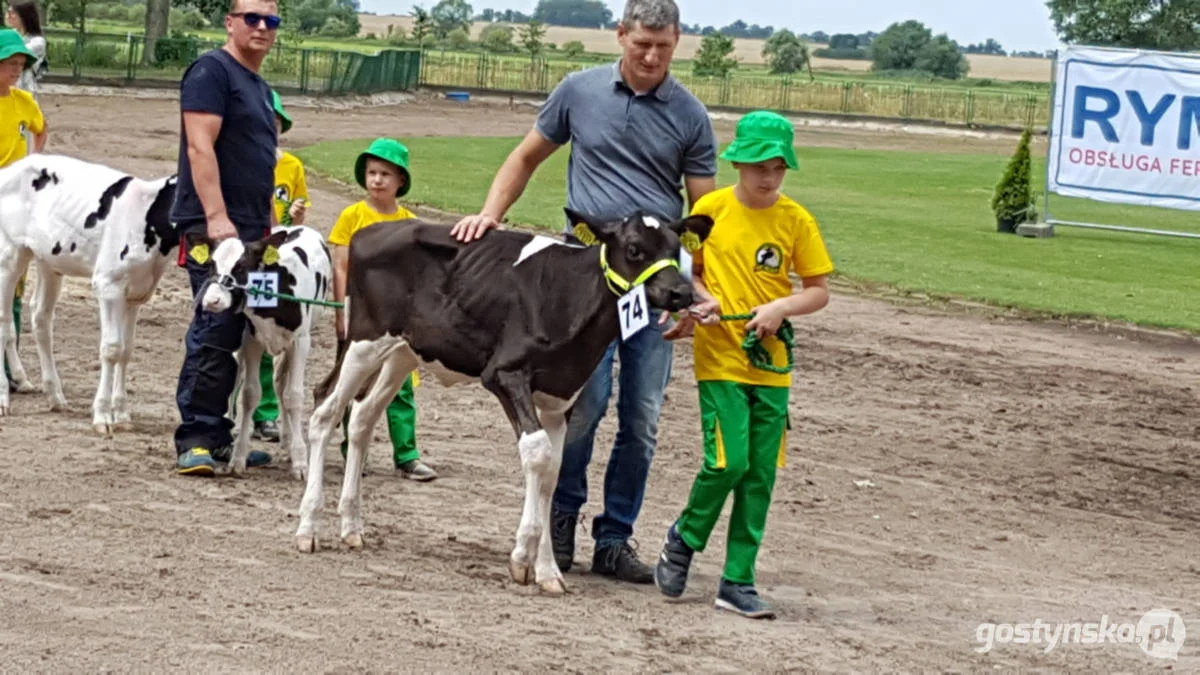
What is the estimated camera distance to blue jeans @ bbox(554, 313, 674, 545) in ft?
25.8

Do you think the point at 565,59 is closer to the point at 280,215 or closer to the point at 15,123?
the point at 15,123

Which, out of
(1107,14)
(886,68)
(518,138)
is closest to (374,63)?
(518,138)

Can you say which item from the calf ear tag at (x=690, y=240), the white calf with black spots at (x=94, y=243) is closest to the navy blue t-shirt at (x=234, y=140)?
the white calf with black spots at (x=94, y=243)

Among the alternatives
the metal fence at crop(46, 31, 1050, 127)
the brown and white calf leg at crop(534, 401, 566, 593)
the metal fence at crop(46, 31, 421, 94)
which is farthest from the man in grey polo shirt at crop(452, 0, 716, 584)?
the metal fence at crop(46, 31, 1050, 127)

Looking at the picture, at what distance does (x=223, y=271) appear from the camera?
362 inches

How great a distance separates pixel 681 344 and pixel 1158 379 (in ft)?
13.3

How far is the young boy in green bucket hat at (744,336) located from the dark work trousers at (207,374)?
2.94 m

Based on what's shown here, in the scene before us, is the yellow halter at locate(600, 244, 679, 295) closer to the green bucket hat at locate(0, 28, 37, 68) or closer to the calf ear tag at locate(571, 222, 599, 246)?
the calf ear tag at locate(571, 222, 599, 246)

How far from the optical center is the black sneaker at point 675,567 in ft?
25.6

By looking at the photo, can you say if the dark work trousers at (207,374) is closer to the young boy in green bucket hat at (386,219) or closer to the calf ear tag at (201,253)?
the calf ear tag at (201,253)

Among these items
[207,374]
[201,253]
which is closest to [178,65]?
[207,374]

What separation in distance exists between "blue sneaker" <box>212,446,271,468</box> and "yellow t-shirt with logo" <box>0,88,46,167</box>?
9.21 feet

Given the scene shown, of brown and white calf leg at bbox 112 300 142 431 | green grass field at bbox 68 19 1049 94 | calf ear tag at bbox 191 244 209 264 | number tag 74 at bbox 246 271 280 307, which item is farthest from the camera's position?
green grass field at bbox 68 19 1049 94

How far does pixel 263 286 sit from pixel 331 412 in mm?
1212
